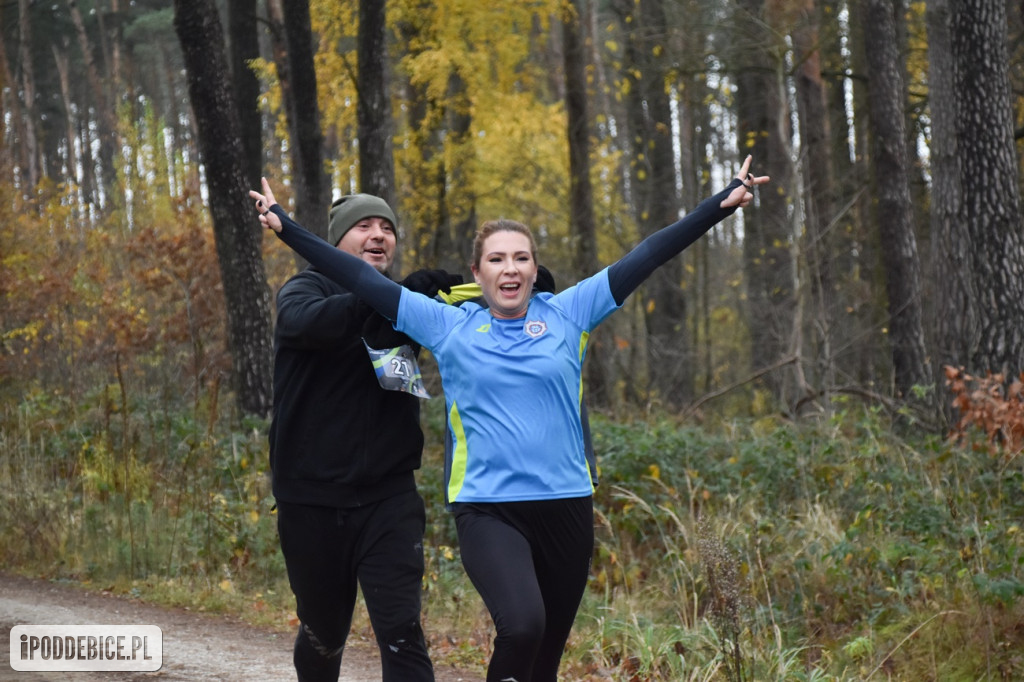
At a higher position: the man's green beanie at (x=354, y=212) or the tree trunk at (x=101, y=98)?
the tree trunk at (x=101, y=98)

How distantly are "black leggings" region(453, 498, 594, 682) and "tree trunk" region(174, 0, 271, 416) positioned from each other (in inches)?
381

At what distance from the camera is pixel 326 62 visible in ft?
60.8

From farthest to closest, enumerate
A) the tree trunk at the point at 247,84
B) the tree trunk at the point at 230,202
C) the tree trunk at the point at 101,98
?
the tree trunk at the point at 101,98 → the tree trunk at the point at 247,84 → the tree trunk at the point at 230,202

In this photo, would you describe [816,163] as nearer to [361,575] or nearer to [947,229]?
[947,229]

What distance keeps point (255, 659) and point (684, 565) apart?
2880mm

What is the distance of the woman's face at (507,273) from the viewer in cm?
411

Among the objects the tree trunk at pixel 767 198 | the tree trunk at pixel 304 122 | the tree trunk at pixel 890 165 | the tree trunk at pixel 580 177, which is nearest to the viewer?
the tree trunk at pixel 304 122

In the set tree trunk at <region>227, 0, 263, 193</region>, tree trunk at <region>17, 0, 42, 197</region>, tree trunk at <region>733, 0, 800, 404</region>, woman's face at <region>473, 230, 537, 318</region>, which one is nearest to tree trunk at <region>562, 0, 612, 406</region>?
tree trunk at <region>733, 0, 800, 404</region>

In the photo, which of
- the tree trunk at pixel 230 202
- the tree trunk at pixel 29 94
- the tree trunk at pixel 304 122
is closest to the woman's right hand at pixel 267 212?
the tree trunk at pixel 230 202

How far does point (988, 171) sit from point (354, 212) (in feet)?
28.1

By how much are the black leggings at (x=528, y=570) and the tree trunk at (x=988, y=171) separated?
8.15 metres

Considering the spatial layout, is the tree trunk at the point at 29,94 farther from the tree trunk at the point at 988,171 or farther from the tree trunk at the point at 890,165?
the tree trunk at the point at 988,171

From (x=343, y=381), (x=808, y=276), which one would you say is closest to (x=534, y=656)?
(x=343, y=381)

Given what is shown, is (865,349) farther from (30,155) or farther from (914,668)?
(30,155)
